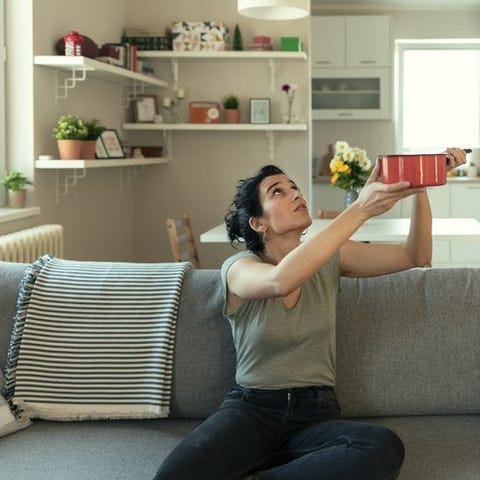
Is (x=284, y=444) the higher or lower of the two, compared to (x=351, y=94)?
lower

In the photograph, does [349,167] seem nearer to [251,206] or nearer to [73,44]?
[73,44]

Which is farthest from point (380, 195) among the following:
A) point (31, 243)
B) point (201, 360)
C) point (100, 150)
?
point (100, 150)

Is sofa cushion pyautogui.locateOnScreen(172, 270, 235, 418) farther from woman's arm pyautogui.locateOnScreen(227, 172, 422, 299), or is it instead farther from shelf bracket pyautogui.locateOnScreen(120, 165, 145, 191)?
shelf bracket pyautogui.locateOnScreen(120, 165, 145, 191)

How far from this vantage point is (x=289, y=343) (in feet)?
7.02

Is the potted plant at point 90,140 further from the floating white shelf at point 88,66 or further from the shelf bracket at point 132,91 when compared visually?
the shelf bracket at point 132,91

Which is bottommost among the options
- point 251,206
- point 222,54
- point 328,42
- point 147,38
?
point 251,206

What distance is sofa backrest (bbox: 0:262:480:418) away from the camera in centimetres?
233

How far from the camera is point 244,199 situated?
Answer: 2.35 m

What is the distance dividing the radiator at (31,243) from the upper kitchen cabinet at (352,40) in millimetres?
3991

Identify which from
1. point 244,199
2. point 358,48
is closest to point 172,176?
point 358,48

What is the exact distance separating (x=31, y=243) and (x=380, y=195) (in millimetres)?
2438

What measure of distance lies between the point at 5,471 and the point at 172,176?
13.9 feet

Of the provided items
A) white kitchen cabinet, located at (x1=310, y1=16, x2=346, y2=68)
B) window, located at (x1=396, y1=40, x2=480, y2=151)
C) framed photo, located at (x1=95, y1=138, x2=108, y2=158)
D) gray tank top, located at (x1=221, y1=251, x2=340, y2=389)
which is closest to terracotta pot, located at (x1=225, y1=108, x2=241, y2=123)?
framed photo, located at (x1=95, y1=138, x2=108, y2=158)

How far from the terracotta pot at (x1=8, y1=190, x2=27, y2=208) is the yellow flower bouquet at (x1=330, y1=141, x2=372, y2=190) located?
5.39ft
